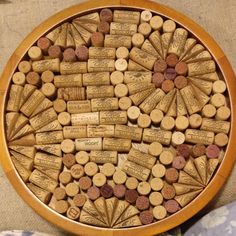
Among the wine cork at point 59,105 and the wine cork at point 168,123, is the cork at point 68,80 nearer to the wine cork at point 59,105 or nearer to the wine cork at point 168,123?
the wine cork at point 59,105

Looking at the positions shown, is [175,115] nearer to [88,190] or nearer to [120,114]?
[120,114]

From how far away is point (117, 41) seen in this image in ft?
4.51

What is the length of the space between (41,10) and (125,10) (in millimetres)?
383

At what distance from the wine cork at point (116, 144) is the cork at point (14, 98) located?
28 centimetres

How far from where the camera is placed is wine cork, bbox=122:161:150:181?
4.21 ft

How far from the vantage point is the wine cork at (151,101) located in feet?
4.35

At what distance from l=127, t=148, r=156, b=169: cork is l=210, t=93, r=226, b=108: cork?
0.78 ft

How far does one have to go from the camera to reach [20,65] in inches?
53.7

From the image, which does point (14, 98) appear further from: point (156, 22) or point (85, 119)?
point (156, 22)

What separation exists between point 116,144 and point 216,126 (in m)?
0.29

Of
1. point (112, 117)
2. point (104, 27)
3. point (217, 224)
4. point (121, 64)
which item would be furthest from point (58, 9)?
point (217, 224)

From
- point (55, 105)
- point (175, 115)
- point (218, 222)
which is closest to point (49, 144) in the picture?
point (55, 105)

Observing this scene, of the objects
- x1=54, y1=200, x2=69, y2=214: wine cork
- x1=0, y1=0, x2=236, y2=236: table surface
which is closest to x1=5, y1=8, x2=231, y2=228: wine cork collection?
x1=54, y1=200, x2=69, y2=214: wine cork

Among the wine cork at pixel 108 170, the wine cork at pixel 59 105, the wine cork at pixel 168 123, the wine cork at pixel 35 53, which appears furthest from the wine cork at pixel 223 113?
the wine cork at pixel 35 53
